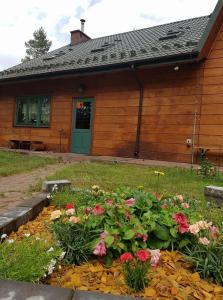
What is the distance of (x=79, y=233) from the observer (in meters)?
2.39

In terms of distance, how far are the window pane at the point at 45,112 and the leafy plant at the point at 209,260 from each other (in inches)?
454

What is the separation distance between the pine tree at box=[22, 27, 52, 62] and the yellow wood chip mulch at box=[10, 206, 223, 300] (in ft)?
181

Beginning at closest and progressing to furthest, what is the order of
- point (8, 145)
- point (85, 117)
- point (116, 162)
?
1. point (116, 162)
2. point (85, 117)
3. point (8, 145)

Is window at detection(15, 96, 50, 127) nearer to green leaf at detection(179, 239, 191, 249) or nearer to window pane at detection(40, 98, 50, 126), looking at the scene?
window pane at detection(40, 98, 50, 126)

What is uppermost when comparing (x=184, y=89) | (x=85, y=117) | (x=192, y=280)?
(x=184, y=89)

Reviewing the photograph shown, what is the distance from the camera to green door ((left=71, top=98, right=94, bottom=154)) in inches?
466

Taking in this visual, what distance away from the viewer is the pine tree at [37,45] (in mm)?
53406

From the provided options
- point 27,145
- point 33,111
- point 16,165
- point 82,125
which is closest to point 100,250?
point 16,165

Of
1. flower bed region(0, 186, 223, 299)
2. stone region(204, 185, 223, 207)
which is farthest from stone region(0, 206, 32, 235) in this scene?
stone region(204, 185, 223, 207)

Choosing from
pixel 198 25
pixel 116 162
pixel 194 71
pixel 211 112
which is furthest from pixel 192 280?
pixel 198 25

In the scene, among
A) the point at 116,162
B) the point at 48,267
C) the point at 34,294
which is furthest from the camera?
the point at 116,162

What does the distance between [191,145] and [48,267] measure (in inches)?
314

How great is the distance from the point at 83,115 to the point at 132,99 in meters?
2.32

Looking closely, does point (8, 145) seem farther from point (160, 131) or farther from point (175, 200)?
point (175, 200)
